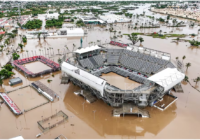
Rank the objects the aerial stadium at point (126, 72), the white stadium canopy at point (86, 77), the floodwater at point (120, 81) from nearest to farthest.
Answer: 1. the aerial stadium at point (126, 72)
2. the white stadium canopy at point (86, 77)
3. the floodwater at point (120, 81)

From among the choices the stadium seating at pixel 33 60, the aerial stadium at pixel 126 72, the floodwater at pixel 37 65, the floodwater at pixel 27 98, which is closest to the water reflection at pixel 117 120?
the aerial stadium at pixel 126 72

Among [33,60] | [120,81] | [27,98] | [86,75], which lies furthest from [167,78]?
[33,60]

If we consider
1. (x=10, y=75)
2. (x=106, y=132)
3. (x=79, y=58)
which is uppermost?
(x=79, y=58)

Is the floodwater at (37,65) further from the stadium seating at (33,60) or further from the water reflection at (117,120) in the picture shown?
the water reflection at (117,120)

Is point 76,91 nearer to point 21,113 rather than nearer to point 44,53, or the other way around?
point 21,113

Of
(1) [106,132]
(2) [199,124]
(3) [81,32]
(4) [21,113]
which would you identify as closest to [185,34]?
(3) [81,32]

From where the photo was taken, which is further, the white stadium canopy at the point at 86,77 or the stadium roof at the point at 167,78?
the white stadium canopy at the point at 86,77
